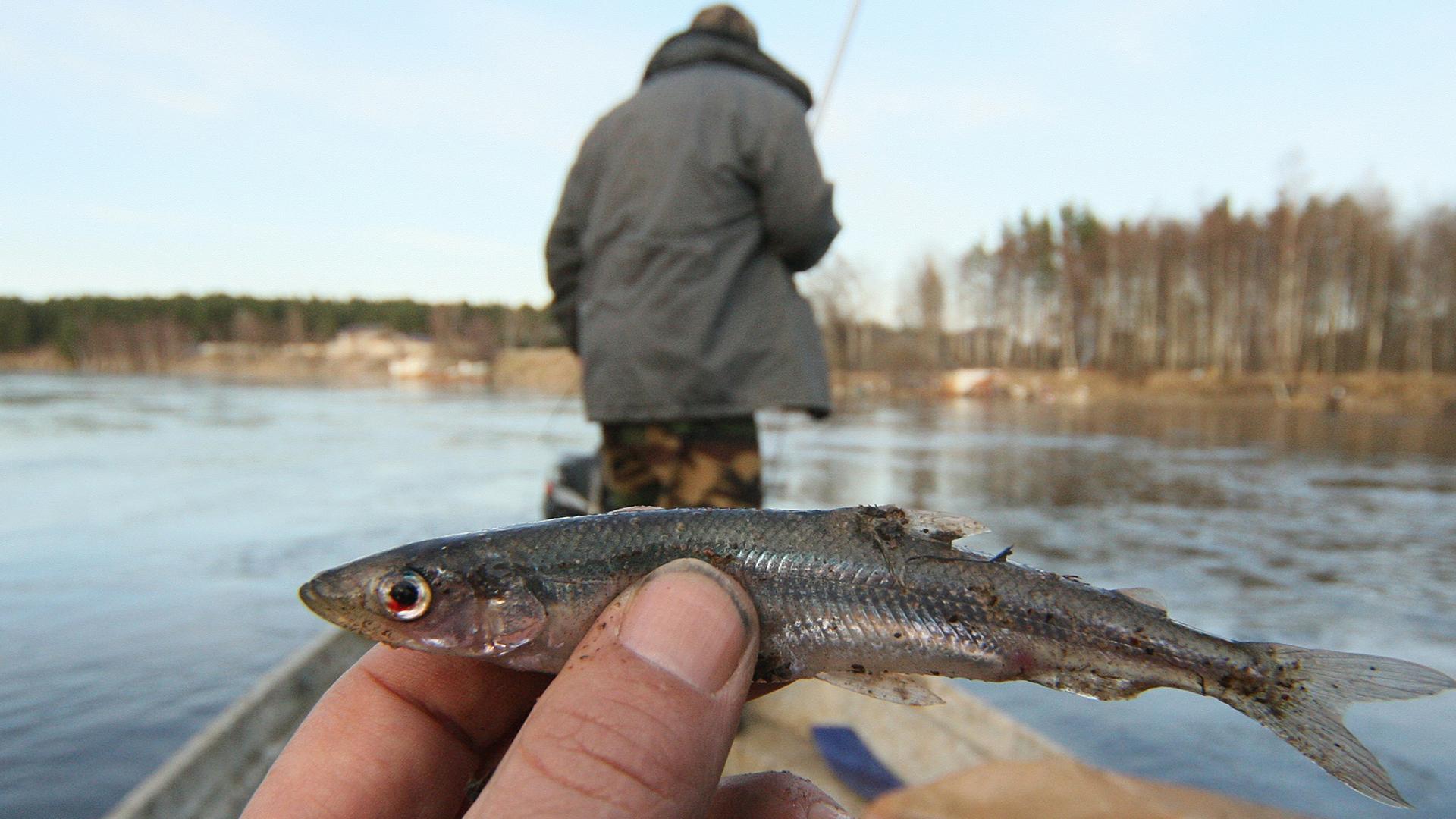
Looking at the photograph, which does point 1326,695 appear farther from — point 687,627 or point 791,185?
point 791,185

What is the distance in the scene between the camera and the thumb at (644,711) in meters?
1.28

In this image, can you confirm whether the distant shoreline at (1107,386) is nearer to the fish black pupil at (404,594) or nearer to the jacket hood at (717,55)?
the jacket hood at (717,55)

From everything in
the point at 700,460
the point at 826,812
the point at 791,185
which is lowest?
the point at 826,812

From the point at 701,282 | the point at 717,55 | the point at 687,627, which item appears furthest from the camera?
the point at 717,55

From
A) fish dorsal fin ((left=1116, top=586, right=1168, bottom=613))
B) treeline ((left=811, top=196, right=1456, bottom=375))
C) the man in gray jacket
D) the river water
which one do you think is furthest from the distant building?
fish dorsal fin ((left=1116, top=586, right=1168, bottom=613))

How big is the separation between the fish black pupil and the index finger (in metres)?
0.25

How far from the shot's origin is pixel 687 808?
1382 mm

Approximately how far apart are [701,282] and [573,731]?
3.07 m

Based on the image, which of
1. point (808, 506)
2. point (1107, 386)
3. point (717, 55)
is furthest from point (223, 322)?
point (717, 55)

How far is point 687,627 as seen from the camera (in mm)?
1470

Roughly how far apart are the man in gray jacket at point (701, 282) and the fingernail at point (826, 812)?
102 inches

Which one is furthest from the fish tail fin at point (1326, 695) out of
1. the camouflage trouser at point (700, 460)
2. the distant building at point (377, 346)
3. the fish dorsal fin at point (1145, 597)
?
the distant building at point (377, 346)

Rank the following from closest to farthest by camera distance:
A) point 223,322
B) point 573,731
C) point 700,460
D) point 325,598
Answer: point 573,731, point 325,598, point 700,460, point 223,322

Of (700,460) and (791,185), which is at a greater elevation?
(791,185)
